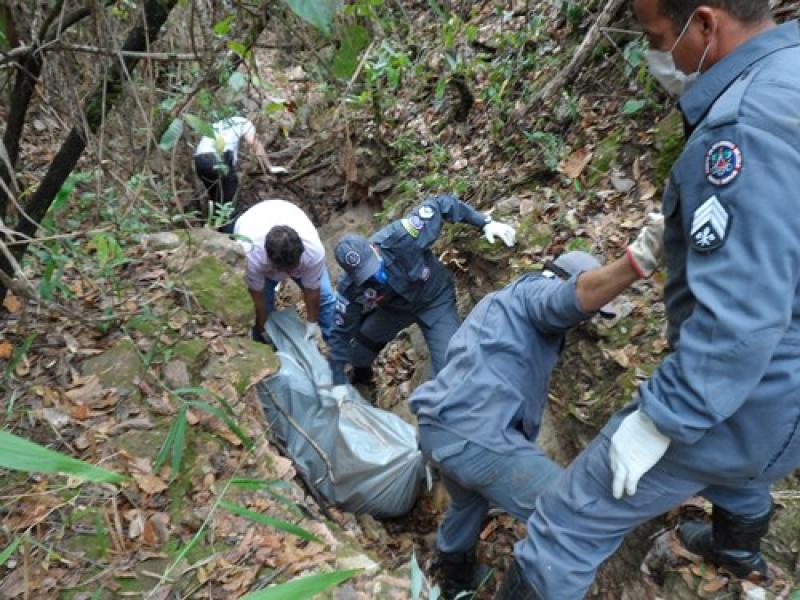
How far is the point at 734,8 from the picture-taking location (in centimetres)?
145

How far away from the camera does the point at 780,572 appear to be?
81.4 inches

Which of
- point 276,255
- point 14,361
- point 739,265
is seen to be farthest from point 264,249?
point 739,265

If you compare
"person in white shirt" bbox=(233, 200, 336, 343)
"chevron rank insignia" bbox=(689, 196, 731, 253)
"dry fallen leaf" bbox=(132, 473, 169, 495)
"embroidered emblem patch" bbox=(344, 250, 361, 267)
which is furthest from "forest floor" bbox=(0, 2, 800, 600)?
"chevron rank insignia" bbox=(689, 196, 731, 253)

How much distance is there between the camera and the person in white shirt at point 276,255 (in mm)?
3648

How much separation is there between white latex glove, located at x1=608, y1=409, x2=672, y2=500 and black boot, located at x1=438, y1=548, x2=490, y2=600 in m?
1.23

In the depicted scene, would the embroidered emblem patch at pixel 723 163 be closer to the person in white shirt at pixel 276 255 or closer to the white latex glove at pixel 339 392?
the white latex glove at pixel 339 392

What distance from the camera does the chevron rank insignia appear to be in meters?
1.34

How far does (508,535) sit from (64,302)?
2.52 m

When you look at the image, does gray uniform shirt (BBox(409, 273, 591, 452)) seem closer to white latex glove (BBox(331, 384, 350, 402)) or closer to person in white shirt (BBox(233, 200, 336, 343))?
white latex glove (BBox(331, 384, 350, 402))

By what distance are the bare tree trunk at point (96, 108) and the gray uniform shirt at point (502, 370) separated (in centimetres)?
150

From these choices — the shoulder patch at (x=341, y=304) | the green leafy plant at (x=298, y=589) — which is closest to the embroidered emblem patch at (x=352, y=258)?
the shoulder patch at (x=341, y=304)

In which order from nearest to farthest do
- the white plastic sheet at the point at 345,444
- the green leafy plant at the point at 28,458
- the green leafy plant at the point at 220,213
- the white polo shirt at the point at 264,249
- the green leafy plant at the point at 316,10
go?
1. the green leafy plant at the point at 28,458
2. the green leafy plant at the point at 316,10
3. the white plastic sheet at the point at 345,444
4. the green leafy plant at the point at 220,213
5. the white polo shirt at the point at 264,249

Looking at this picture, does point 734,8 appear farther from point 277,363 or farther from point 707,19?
point 277,363

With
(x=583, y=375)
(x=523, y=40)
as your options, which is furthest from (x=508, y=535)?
(x=523, y=40)
